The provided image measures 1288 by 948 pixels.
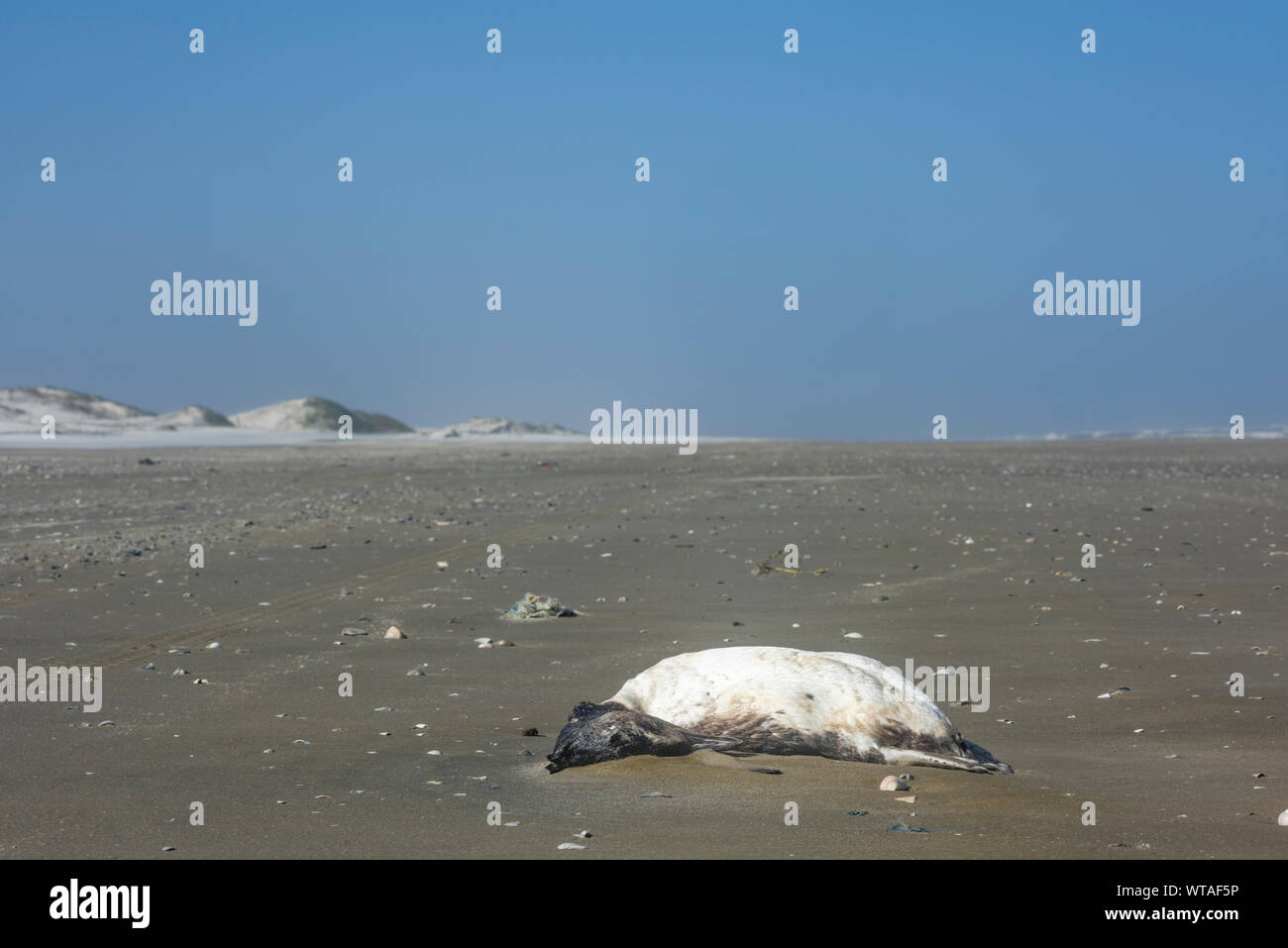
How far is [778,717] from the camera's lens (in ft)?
19.3

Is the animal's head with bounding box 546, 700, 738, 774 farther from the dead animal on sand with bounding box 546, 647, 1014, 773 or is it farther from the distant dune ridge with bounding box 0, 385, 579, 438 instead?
the distant dune ridge with bounding box 0, 385, 579, 438

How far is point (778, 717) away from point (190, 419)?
63.5 metres

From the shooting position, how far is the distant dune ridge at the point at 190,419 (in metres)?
57.6

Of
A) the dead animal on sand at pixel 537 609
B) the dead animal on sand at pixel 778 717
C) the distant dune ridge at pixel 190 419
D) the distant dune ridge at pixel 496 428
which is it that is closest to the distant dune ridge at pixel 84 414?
the distant dune ridge at pixel 190 419

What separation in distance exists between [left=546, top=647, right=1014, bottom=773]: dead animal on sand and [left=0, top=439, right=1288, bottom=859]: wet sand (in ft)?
0.38

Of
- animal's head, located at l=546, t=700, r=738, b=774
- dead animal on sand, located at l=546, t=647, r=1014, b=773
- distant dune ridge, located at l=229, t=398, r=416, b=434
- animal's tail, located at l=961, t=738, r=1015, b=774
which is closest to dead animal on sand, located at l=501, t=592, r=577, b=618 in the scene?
dead animal on sand, located at l=546, t=647, r=1014, b=773

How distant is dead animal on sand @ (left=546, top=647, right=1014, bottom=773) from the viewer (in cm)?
570

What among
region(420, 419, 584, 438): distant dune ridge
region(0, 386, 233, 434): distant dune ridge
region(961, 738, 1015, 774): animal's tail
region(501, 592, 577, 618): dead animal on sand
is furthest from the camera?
region(420, 419, 584, 438): distant dune ridge

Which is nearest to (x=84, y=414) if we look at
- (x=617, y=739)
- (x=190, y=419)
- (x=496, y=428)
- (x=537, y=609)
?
(x=190, y=419)

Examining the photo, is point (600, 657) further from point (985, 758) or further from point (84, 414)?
point (84, 414)

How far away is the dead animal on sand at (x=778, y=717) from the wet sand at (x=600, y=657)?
0.12 m

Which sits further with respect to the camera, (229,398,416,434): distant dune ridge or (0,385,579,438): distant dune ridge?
(229,398,416,434): distant dune ridge

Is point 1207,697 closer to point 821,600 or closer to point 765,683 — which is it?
point 765,683

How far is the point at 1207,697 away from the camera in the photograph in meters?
7.34
